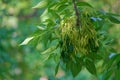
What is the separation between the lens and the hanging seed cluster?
2.21 metres

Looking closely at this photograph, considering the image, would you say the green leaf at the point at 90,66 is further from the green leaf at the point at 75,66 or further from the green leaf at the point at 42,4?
the green leaf at the point at 42,4

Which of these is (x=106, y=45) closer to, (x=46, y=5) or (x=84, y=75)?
(x=46, y=5)

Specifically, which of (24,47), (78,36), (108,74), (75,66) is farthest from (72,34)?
(24,47)

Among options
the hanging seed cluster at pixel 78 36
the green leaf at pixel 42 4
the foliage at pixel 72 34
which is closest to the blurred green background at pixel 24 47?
the green leaf at pixel 42 4

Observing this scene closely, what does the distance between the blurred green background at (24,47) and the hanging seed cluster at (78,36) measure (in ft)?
1.56

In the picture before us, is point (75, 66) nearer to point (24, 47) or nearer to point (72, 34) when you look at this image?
point (72, 34)

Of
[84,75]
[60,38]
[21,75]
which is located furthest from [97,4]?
[60,38]

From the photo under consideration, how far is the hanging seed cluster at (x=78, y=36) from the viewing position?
7.25ft

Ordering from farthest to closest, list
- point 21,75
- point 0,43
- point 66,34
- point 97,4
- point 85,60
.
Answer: point 21,75 → point 97,4 → point 0,43 → point 85,60 → point 66,34

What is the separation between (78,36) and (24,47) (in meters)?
4.50

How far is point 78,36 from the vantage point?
7.25 feet

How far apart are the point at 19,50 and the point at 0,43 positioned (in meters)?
2.93

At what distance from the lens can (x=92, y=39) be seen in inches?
89.0

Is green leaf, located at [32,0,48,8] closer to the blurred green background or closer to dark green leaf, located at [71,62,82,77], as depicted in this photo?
the blurred green background
